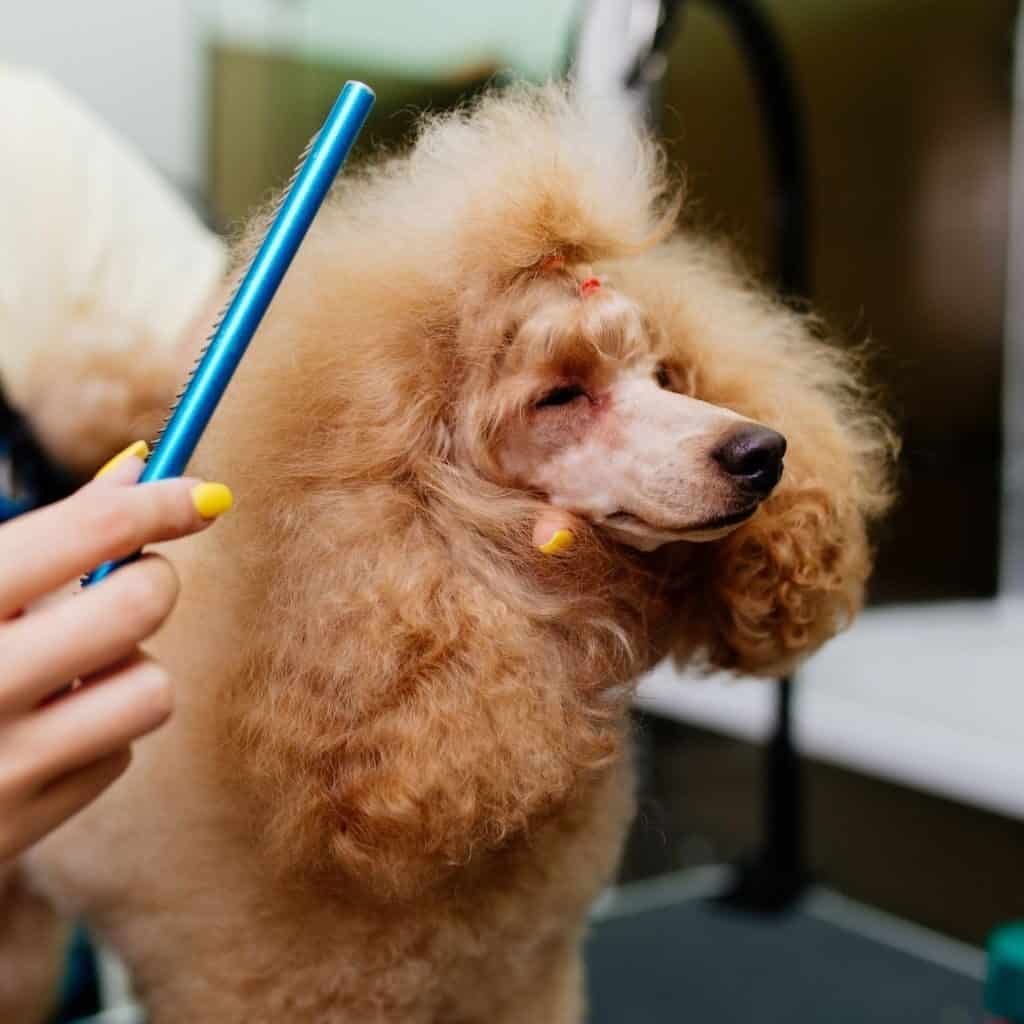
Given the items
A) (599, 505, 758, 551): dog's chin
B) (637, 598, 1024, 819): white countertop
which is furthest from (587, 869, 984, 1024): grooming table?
(599, 505, 758, 551): dog's chin

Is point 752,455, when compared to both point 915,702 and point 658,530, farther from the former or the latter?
point 915,702

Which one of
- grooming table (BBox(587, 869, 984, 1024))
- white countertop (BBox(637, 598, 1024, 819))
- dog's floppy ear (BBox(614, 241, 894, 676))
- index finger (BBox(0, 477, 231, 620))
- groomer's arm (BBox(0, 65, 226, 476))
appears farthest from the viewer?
white countertop (BBox(637, 598, 1024, 819))

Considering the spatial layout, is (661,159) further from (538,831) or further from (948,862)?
(948,862)

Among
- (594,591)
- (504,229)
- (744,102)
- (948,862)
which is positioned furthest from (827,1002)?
(744,102)

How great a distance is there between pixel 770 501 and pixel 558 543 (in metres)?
0.10

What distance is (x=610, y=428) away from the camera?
15.6 inches

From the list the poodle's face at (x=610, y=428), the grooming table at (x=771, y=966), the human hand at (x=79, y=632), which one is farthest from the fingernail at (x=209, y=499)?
the grooming table at (x=771, y=966)

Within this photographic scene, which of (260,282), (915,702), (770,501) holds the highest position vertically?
(260,282)

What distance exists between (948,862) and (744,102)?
0.91 meters

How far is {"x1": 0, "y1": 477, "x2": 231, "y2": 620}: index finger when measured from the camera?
0.30 metres

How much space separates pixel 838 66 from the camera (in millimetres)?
1320

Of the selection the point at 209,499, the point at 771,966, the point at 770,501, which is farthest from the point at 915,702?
the point at 209,499

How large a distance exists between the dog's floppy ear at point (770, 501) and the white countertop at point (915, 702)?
1.91 feet

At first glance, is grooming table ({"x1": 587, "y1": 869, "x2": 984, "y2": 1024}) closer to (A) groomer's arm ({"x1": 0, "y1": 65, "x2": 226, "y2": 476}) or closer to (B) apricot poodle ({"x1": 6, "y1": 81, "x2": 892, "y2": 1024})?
(B) apricot poodle ({"x1": 6, "y1": 81, "x2": 892, "y2": 1024})
